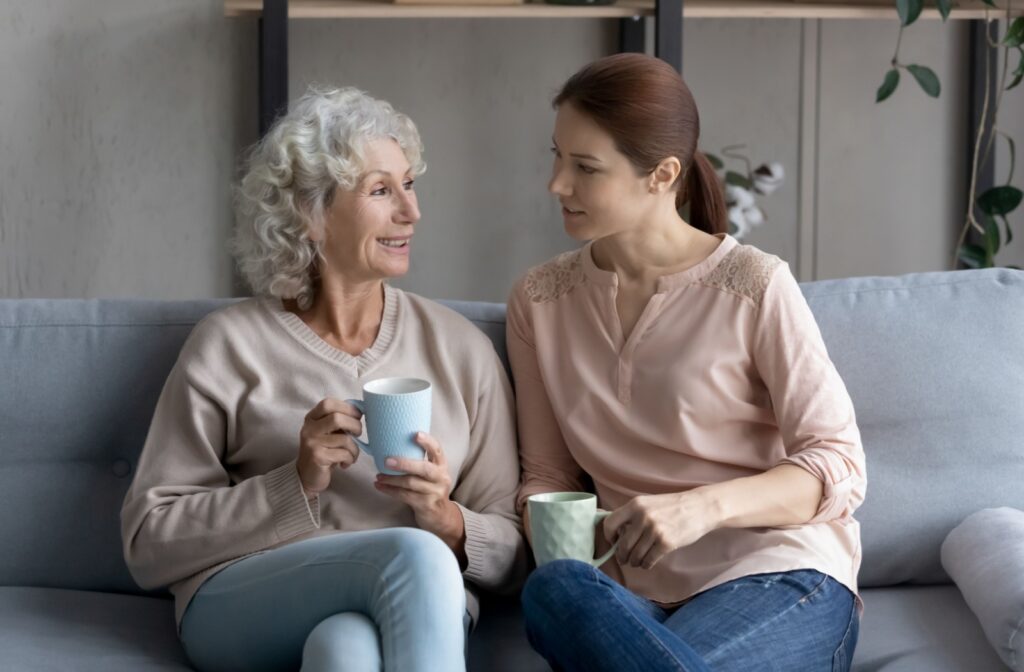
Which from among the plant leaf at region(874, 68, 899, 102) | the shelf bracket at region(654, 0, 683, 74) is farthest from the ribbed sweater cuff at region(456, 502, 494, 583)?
the plant leaf at region(874, 68, 899, 102)

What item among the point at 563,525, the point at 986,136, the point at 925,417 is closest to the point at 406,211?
the point at 563,525

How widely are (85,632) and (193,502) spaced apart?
26 cm

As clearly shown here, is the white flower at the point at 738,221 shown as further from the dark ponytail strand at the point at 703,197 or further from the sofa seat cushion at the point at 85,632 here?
the sofa seat cushion at the point at 85,632

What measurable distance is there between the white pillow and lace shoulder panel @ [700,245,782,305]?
18.8 inches

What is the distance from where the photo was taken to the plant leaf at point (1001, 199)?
3.13m

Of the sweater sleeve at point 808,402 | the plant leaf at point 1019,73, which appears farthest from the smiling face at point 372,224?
the plant leaf at point 1019,73

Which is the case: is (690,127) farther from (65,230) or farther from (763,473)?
(65,230)

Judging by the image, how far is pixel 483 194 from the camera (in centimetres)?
330

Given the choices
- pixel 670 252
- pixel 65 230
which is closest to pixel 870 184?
pixel 670 252

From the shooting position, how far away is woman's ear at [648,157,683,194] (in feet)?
5.79

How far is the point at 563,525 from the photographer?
152 cm

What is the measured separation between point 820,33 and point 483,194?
976 millimetres

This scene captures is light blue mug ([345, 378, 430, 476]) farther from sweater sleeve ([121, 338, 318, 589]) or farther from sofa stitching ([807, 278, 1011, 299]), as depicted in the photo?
sofa stitching ([807, 278, 1011, 299])

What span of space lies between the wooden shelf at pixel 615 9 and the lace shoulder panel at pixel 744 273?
4.05 ft
